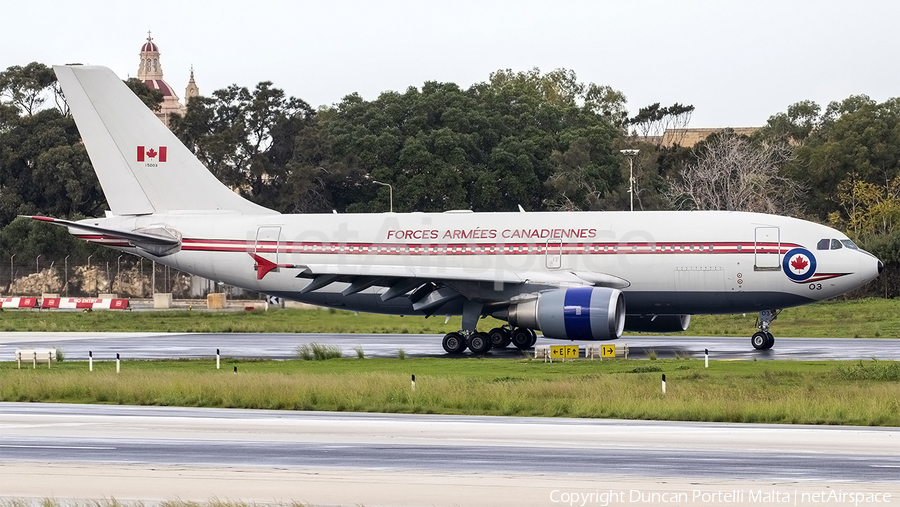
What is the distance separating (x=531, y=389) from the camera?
24703 mm

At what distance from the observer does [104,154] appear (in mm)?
39969

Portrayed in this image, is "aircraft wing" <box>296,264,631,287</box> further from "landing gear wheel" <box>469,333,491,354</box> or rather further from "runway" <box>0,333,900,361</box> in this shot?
"runway" <box>0,333,900,361</box>

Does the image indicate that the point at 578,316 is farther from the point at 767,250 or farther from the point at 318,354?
the point at 318,354

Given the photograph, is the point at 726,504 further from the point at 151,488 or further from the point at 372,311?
the point at 372,311

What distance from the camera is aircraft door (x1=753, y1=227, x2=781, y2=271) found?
34.3 m

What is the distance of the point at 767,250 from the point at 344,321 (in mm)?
Answer: 13454

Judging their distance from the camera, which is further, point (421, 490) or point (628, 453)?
point (628, 453)

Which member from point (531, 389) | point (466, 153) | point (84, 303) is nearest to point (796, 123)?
point (466, 153)

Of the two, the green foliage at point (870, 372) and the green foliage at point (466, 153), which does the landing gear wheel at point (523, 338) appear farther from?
the green foliage at point (466, 153)

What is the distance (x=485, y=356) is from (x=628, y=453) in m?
18.0

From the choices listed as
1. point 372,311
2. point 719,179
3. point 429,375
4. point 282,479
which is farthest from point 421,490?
point 719,179

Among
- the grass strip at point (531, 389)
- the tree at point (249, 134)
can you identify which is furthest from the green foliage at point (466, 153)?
the grass strip at point (531, 389)

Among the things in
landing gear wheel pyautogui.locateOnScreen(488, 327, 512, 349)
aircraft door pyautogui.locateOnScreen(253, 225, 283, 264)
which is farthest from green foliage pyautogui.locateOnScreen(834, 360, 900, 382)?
aircraft door pyautogui.locateOnScreen(253, 225, 283, 264)

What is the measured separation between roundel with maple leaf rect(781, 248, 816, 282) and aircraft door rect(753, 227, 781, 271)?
23 cm
